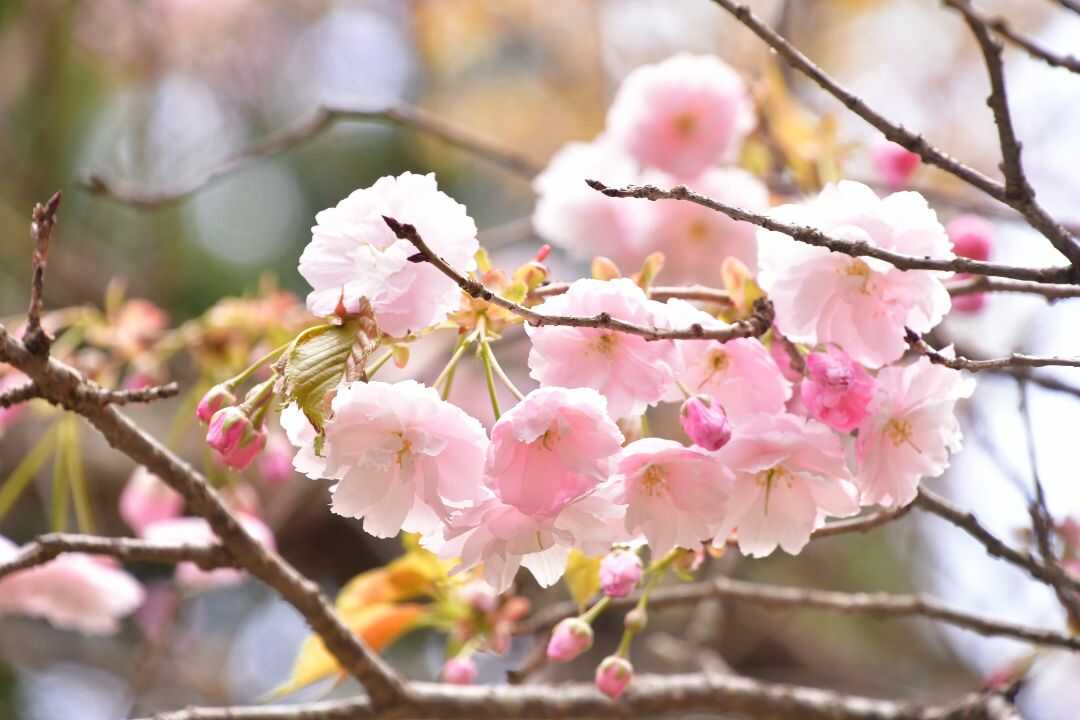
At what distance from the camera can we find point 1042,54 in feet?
1.87

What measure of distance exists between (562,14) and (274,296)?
2.92 meters

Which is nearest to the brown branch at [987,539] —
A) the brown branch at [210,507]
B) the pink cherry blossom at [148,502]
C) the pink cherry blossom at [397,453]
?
the pink cherry blossom at [397,453]

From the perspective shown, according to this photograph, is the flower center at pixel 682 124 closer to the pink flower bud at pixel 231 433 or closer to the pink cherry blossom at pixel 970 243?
the pink cherry blossom at pixel 970 243

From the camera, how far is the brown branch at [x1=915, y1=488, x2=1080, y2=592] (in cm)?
90

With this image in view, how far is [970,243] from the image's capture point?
1338 mm

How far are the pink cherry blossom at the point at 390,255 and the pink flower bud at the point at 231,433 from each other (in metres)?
0.08

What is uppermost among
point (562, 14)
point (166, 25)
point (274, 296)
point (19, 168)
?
point (562, 14)

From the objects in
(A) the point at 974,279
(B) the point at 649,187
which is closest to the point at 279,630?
(A) the point at 974,279

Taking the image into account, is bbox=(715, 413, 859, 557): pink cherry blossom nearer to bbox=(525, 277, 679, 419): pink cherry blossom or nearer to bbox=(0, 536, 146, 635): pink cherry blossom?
bbox=(525, 277, 679, 419): pink cherry blossom

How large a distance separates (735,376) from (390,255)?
25cm

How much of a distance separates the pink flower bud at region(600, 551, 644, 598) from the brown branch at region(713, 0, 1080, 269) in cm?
34

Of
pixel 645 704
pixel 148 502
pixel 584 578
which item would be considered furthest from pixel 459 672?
pixel 148 502

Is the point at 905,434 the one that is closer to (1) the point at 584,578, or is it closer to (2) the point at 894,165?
(1) the point at 584,578

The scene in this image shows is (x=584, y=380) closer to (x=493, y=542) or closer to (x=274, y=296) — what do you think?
(x=493, y=542)
